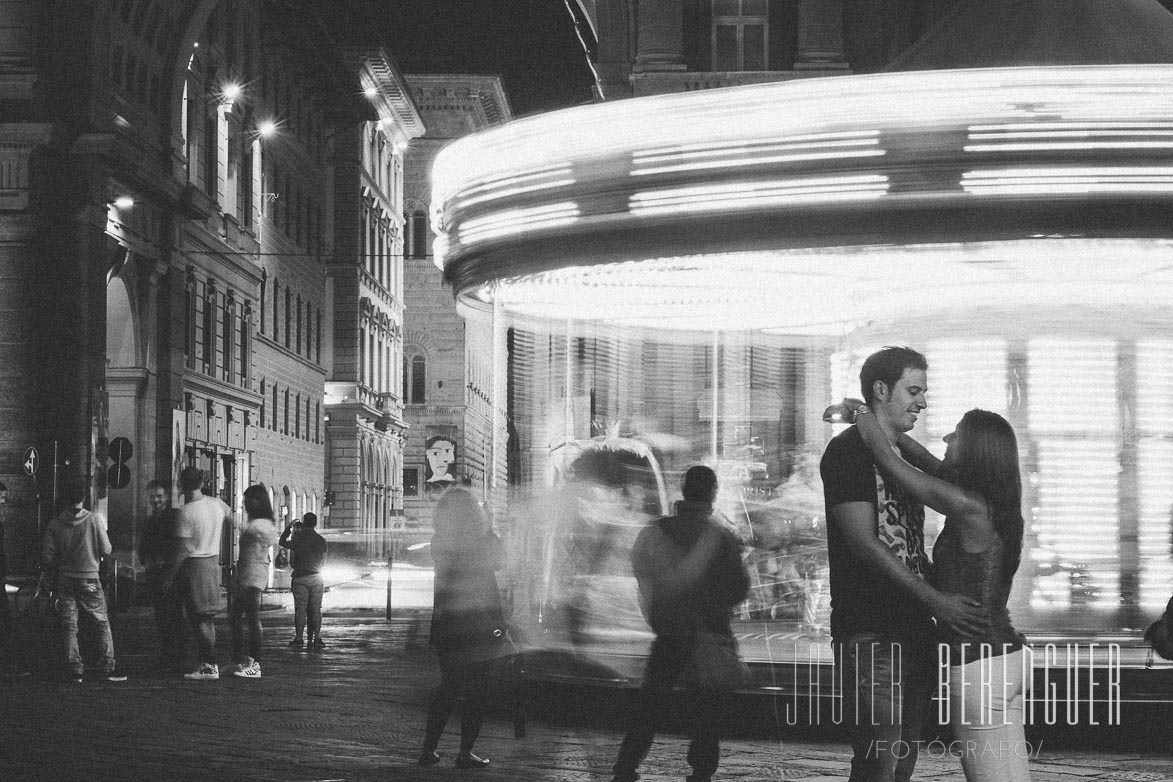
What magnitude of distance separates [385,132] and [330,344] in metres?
11.2

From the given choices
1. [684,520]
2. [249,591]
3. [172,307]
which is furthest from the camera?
[172,307]

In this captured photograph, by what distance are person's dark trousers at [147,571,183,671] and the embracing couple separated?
999cm

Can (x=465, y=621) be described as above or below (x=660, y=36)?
below

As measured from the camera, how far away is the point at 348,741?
10.6 m

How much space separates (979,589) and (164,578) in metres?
10.4

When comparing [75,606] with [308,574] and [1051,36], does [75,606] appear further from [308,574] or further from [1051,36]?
[1051,36]

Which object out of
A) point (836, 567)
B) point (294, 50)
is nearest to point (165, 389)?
point (294, 50)

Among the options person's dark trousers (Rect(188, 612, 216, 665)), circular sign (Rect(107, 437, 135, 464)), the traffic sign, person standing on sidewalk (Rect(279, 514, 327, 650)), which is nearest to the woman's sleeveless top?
person's dark trousers (Rect(188, 612, 216, 665))

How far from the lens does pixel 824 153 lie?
9320mm

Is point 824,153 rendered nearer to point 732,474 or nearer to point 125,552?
point 732,474

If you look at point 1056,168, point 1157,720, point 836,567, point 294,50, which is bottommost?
point 1157,720

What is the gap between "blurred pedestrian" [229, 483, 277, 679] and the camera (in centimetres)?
1502

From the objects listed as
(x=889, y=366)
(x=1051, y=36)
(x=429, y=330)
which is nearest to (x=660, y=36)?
(x=1051, y=36)

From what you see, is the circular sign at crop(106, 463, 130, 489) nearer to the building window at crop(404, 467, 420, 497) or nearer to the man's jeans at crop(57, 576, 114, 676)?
the man's jeans at crop(57, 576, 114, 676)
